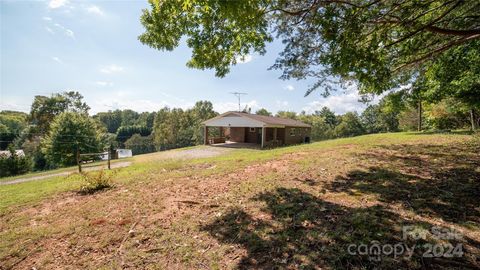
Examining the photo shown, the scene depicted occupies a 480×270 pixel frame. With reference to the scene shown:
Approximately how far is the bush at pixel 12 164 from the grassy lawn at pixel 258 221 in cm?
2795

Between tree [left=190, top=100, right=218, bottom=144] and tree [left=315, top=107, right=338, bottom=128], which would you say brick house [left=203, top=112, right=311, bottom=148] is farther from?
tree [left=315, top=107, right=338, bottom=128]

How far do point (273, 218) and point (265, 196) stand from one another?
1100 millimetres

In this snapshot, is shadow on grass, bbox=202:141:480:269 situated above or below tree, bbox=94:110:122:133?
below

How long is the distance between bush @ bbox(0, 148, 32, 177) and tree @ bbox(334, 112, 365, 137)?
62.7 metres

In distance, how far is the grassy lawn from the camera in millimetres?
2949

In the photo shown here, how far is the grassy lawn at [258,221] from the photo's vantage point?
116 inches

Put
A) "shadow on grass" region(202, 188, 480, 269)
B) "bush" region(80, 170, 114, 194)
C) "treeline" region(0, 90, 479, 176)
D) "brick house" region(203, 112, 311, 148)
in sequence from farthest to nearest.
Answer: "brick house" region(203, 112, 311, 148) → "treeline" region(0, 90, 479, 176) → "bush" region(80, 170, 114, 194) → "shadow on grass" region(202, 188, 480, 269)

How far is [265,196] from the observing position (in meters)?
5.09

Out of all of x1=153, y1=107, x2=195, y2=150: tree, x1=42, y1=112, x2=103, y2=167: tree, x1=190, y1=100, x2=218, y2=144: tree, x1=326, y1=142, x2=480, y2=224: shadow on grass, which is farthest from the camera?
x1=190, y1=100, x2=218, y2=144: tree

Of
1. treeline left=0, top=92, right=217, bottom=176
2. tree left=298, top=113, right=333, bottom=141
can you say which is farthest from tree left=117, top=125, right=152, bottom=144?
tree left=298, top=113, right=333, bottom=141

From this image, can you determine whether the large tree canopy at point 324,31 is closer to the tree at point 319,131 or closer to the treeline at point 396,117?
the treeline at point 396,117

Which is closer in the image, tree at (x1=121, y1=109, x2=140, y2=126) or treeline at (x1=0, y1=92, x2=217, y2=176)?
treeline at (x1=0, y1=92, x2=217, y2=176)

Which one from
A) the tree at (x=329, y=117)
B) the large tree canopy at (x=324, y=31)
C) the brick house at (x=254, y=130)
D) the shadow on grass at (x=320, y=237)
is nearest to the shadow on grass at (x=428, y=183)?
the shadow on grass at (x=320, y=237)

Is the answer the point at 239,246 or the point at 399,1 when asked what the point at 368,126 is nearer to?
the point at 399,1
